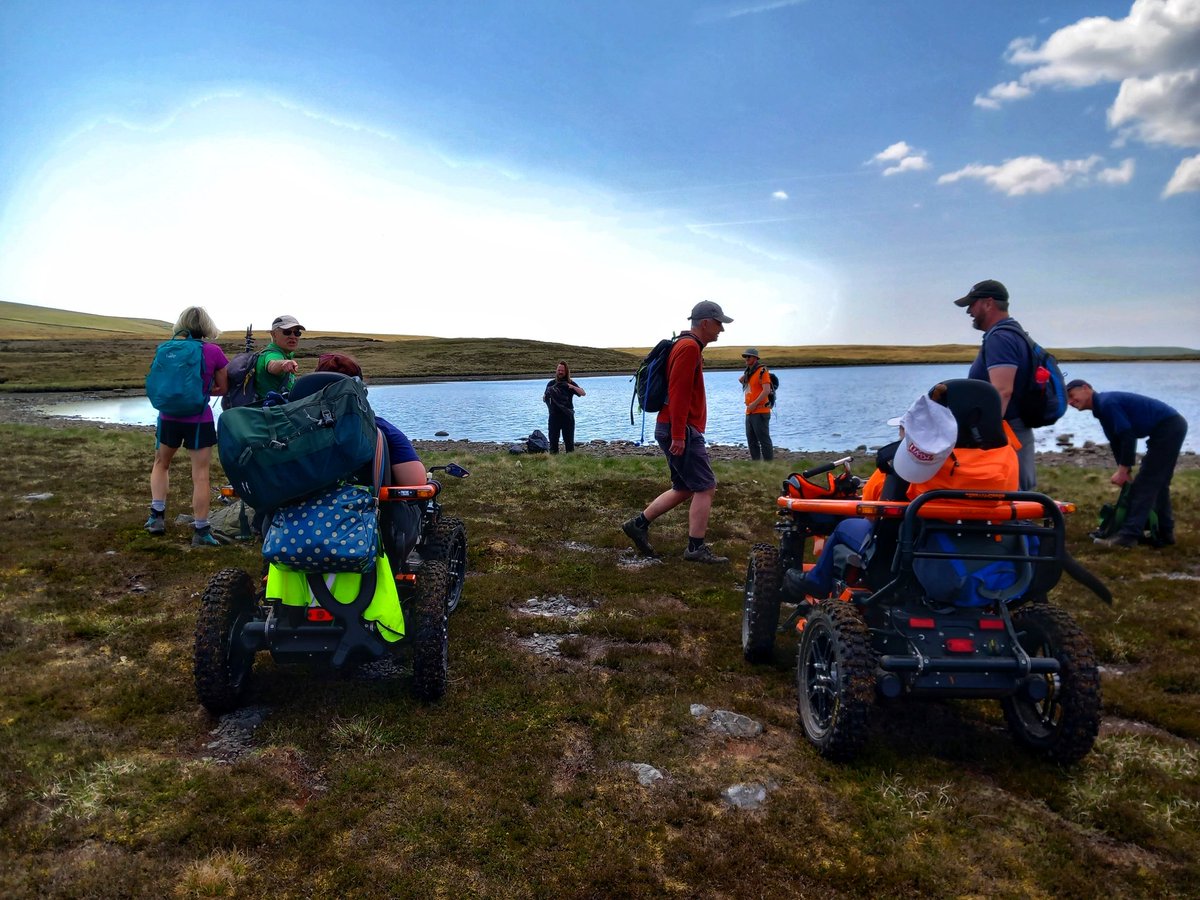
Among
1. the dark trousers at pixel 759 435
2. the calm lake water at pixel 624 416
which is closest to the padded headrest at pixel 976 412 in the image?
the dark trousers at pixel 759 435

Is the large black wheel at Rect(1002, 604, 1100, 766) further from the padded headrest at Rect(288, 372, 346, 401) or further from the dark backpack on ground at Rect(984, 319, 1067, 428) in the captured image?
the padded headrest at Rect(288, 372, 346, 401)

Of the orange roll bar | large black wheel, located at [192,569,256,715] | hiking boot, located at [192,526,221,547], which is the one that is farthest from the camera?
hiking boot, located at [192,526,221,547]

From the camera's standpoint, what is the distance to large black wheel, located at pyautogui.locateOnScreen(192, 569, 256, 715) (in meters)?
4.21

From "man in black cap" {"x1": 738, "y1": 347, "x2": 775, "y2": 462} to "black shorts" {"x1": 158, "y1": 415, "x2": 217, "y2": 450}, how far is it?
10.4 meters

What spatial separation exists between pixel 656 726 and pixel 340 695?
213 cm

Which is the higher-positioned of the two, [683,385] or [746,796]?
[683,385]

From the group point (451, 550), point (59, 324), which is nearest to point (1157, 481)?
point (451, 550)

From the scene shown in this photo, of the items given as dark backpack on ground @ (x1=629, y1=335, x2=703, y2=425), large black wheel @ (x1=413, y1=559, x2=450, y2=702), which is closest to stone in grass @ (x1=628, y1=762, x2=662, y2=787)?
large black wheel @ (x1=413, y1=559, x2=450, y2=702)

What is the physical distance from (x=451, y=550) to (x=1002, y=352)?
482 cm

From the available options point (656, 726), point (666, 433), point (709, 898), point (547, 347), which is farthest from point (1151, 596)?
point (547, 347)

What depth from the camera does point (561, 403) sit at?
18.4 meters

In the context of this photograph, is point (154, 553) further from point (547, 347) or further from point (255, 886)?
point (547, 347)

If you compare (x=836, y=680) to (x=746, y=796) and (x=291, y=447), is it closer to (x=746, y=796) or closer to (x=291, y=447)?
(x=746, y=796)

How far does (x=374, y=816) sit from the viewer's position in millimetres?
3424
